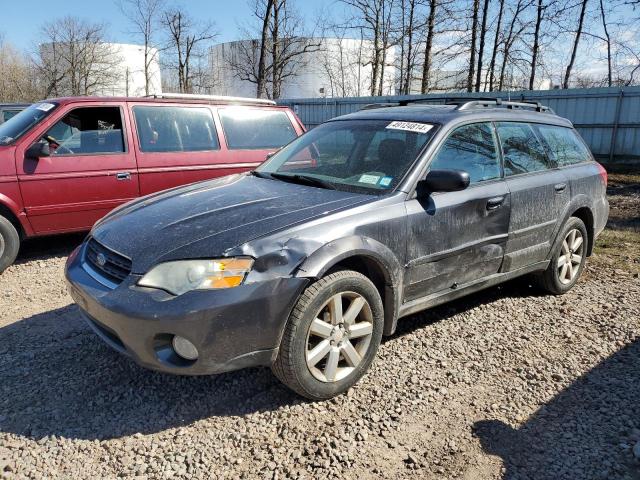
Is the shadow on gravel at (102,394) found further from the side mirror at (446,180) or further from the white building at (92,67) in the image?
the white building at (92,67)

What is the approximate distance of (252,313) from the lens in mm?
2529

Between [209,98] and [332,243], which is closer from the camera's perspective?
[332,243]

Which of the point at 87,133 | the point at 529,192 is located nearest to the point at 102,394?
the point at 529,192

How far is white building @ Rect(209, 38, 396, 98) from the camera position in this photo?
37925mm

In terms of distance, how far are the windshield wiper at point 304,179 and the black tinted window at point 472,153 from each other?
723 millimetres

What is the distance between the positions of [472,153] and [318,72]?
136ft

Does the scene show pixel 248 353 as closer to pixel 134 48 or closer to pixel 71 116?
pixel 71 116

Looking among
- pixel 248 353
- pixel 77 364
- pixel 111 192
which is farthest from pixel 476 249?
pixel 111 192

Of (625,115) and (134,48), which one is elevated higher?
(134,48)

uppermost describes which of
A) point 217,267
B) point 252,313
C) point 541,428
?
point 217,267

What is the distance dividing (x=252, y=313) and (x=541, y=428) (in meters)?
1.69

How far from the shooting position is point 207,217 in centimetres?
299

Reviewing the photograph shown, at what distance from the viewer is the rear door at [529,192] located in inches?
156

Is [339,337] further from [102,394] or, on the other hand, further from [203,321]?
[102,394]
